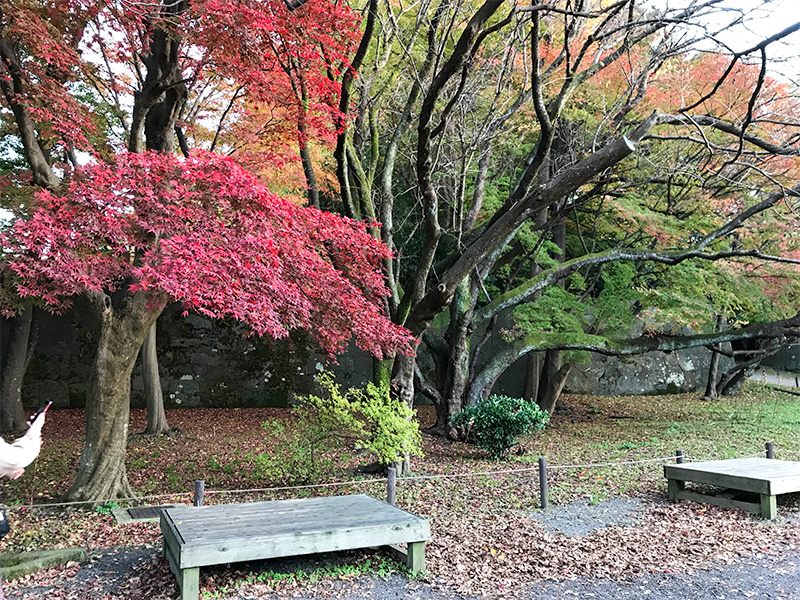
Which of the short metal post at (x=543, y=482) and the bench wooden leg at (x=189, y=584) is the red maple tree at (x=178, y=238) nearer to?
the bench wooden leg at (x=189, y=584)

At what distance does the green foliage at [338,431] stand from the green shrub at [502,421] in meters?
1.93

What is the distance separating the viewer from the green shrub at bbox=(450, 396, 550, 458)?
29.5ft

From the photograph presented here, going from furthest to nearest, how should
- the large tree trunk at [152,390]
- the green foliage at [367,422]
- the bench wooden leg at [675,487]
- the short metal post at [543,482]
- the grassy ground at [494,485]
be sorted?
the large tree trunk at [152,390], the green foliage at [367,422], the bench wooden leg at [675,487], the short metal post at [543,482], the grassy ground at [494,485]

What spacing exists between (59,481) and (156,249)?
4.09 meters

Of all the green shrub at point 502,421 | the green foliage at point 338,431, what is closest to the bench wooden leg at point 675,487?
the green shrub at point 502,421

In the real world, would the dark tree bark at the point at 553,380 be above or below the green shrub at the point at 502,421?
above

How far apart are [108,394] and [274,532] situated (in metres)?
3.31

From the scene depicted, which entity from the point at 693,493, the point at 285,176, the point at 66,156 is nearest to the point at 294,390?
the point at 285,176

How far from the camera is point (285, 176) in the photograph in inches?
413

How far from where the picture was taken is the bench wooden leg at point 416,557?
4.55 m

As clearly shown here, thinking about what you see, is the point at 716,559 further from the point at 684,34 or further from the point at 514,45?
the point at 514,45

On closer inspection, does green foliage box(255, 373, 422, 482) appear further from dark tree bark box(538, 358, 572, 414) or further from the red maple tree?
dark tree bark box(538, 358, 572, 414)

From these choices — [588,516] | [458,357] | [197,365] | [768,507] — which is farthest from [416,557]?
[197,365]

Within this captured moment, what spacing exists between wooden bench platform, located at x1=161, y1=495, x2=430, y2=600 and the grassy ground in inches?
19.9
